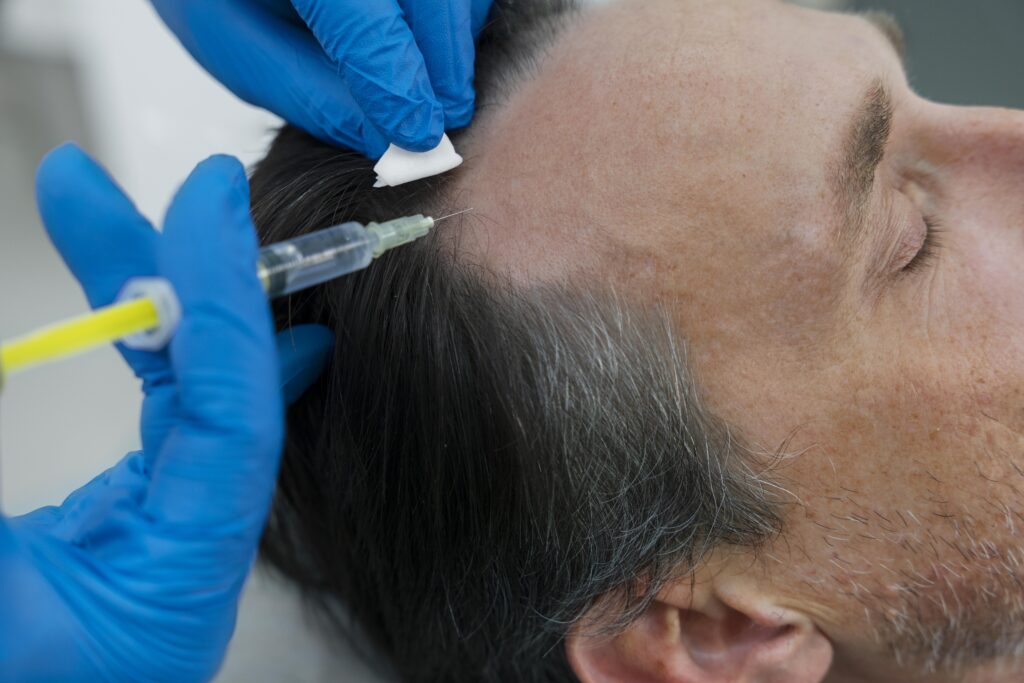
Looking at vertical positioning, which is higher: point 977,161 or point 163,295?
point 163,295

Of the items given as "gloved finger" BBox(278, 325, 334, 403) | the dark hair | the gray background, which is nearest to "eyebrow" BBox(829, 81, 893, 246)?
the dark hair

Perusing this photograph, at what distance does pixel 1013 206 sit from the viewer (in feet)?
2.90

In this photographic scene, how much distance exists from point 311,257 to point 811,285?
1.60 ft

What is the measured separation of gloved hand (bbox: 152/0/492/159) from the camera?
787mm

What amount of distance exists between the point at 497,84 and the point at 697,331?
1.24 ft

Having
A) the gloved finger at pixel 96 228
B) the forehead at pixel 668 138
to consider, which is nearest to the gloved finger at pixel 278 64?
the forehead at pixel 668 138

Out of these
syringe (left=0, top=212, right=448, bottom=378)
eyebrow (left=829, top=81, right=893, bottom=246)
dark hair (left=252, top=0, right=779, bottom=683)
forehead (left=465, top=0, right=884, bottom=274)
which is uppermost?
syringe (left=0, top=212, right=448, bottom=378)

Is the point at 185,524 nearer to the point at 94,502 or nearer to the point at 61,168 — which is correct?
the point at 94,502

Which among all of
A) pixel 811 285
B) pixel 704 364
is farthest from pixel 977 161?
pixel 704 364

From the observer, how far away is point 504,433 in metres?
0.81

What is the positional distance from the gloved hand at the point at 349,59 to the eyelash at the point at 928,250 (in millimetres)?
511

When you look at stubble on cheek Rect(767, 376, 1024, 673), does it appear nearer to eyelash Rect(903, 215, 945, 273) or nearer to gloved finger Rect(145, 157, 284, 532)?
eyelash Rect(903, 215, 945, 273)

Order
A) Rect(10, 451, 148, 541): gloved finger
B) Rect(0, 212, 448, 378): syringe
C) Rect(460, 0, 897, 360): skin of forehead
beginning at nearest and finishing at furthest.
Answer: Rect(0, 212, 448, 378): syringe → Rect(10, 451, 148, 541): gloved finger → Rect(460, 0, 897, 360): skin of forehead

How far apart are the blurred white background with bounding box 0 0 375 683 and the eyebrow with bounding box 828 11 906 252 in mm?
1102
